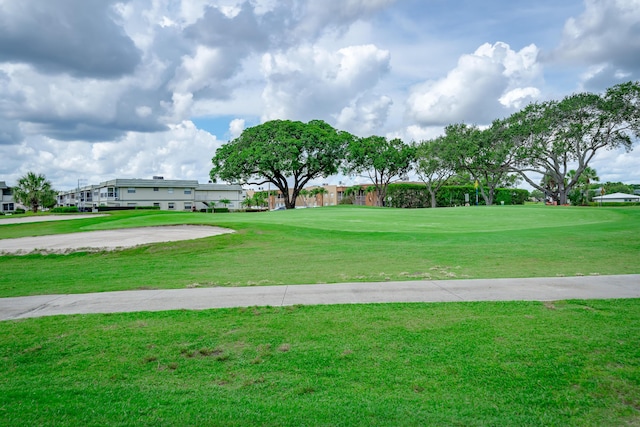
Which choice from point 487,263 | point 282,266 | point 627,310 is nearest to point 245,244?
point 282,266

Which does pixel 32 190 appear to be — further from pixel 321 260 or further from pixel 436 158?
pixel 321 260

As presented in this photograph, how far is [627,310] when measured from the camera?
6.18 m

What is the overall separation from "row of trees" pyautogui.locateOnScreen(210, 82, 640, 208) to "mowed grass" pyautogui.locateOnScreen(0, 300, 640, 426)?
155 feet

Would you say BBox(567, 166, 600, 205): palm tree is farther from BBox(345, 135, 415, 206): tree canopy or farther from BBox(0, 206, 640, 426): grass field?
BBox(0, 206, 640, 426): grass field

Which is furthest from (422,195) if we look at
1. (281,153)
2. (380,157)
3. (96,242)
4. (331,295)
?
(331,295)

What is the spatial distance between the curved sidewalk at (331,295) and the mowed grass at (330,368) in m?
0.78

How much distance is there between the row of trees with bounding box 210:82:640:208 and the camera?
152 feet

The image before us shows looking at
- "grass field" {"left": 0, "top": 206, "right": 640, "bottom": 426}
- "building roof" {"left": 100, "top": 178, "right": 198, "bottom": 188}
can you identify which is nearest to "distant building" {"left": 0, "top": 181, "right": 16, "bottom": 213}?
"building roof" {"left": 100, "top": 178, "right": 198, "bottom": 188}

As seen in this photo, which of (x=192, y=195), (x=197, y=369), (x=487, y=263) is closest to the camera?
(x=197, y=369)

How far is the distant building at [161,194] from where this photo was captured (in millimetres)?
71938

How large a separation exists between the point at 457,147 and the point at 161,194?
169 feet

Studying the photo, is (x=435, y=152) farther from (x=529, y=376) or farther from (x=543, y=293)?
(x=529, y=376)

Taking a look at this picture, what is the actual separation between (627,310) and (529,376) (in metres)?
3.25

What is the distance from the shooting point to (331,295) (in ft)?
25.1
